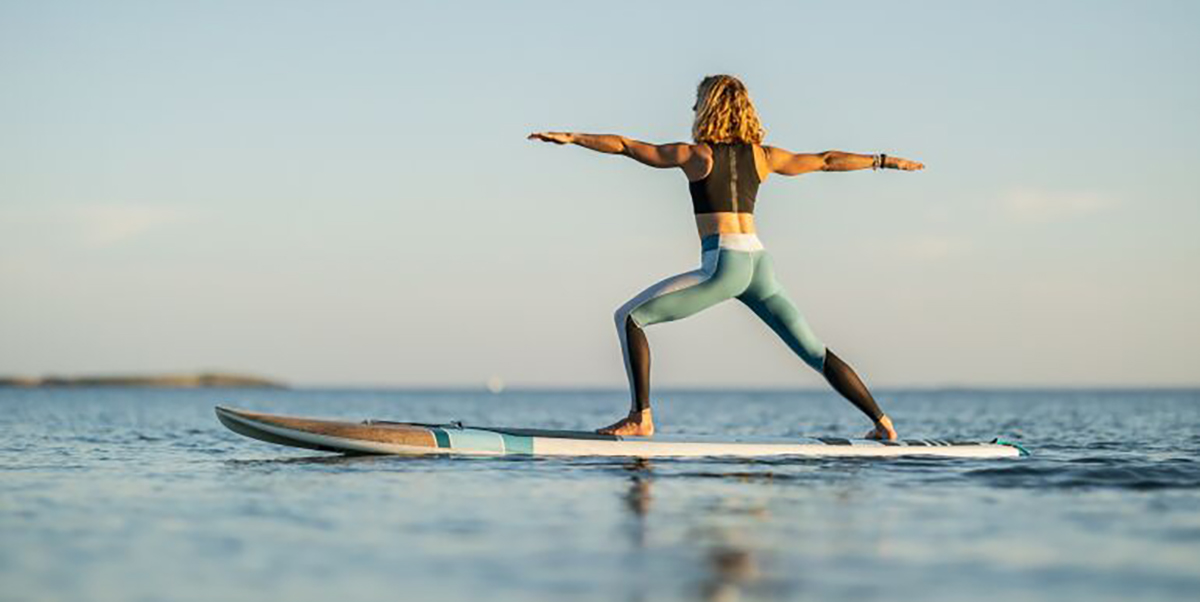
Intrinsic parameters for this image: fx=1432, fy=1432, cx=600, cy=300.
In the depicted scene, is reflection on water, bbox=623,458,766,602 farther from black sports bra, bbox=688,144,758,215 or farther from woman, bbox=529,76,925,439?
black sports bra, bbox=688,144,758,215

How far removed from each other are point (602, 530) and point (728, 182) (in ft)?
17.4

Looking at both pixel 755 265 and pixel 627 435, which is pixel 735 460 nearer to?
pixel 627 435

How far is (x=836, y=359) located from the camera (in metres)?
13.1

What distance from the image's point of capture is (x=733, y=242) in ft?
41.2

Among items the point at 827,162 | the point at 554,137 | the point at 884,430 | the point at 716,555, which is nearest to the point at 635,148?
the point at 554,137

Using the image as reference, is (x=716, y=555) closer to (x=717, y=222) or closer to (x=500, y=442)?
(x=717, y=222)

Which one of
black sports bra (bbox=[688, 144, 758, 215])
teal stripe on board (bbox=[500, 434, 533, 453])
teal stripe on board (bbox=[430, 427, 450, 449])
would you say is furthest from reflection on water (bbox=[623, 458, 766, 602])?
black sports bra (bbox=[688, 144, 758, 215])

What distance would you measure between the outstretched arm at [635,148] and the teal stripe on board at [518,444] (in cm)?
276

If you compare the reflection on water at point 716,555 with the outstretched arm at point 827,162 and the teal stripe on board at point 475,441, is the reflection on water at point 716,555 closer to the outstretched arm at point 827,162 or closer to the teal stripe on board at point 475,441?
the teal stripe on board at point 475,441

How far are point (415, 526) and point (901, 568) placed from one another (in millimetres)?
2873

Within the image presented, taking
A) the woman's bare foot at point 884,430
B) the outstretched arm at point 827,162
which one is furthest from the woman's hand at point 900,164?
the woman's bare foot at point 884,430

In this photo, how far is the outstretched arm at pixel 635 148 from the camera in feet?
40.0

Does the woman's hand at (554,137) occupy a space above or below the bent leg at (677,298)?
above

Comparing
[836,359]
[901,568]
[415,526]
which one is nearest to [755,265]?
[836,359]
